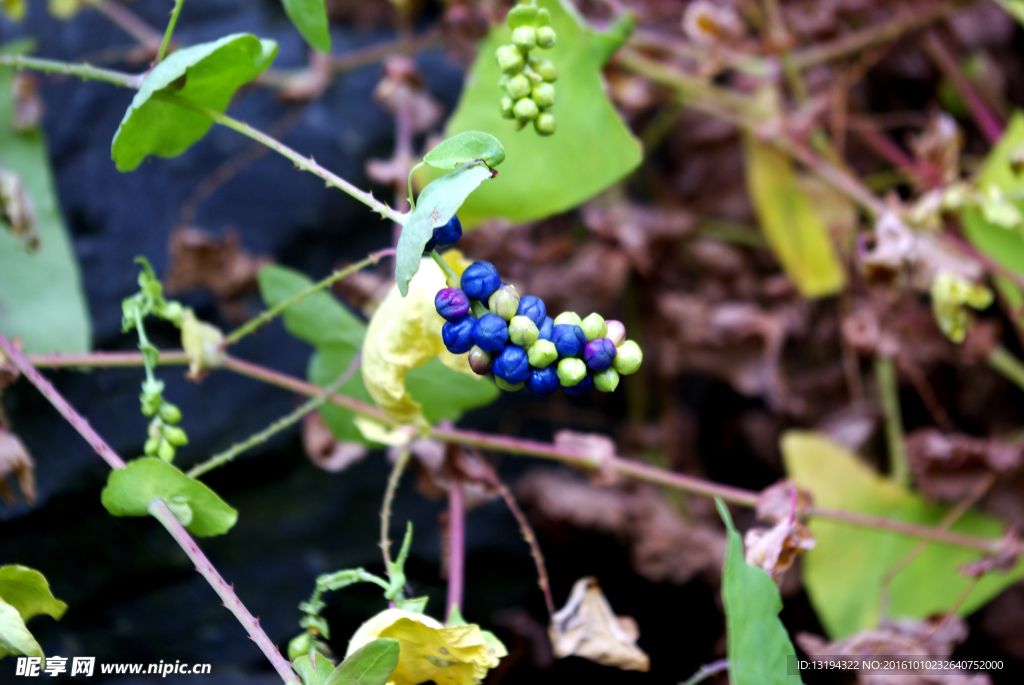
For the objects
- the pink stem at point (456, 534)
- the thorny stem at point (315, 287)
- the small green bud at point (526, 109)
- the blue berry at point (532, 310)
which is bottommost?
the pink stem at point (456, 534)

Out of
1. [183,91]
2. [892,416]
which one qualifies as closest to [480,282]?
[183,91]

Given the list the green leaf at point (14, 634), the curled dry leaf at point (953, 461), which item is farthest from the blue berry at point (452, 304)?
the curled dry leaf at point (953, 461)

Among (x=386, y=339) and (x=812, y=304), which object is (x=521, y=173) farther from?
(x=812, y=304)

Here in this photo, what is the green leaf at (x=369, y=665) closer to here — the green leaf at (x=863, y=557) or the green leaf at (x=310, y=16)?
the green leaf at (x=310, y=16)

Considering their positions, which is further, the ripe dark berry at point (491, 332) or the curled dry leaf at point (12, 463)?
the curled dry leaf at point (12, 463)

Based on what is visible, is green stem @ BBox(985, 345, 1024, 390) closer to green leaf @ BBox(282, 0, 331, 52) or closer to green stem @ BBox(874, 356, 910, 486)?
green stem @ BBox(874, 356, 910, 486)

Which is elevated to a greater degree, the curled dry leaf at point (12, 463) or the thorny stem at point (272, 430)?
the curled dry leaf at point (12, 463)

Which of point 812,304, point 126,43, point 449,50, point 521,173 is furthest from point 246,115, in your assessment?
point 812,304
